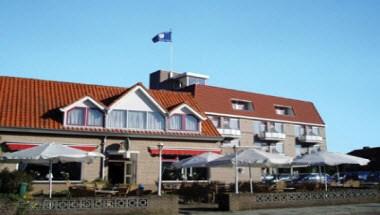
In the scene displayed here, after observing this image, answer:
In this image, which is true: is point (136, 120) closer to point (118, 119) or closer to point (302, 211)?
point (118, 119)

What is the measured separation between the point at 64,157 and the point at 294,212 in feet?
34.3

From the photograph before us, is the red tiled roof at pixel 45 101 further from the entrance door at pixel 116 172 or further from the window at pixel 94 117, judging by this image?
the entrance door at pixel 116 172

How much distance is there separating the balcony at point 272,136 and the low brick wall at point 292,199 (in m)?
39.5

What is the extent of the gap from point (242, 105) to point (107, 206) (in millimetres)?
47338

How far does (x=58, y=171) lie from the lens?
27.2 meters

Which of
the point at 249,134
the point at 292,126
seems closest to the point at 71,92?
the point at 249,134

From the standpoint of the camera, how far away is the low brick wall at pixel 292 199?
19844 millimetres

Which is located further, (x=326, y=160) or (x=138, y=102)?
(x=138, y=102)

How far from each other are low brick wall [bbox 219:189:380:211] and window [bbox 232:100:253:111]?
3833cm

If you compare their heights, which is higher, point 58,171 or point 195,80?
point 195,80

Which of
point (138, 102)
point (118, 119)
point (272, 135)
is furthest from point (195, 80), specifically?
point (118, 119)

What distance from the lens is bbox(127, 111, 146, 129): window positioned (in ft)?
97.6

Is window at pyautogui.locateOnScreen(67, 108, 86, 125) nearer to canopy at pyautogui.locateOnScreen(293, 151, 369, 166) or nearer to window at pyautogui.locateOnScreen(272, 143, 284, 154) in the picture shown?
canopy at pyautogui.locateOnScreen(293, 151, 369, 166)

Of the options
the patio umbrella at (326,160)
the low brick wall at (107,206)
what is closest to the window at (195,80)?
the patio umbrella at (326,160)
